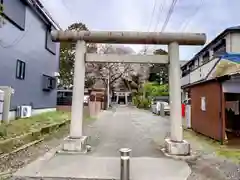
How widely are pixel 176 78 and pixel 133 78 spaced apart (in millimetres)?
46702

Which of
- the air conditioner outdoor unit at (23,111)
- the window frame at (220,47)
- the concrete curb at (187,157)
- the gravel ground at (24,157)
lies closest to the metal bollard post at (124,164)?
the gravel ground at (24,157)

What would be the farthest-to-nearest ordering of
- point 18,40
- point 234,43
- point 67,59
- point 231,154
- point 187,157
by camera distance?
point 67,59 → point 234,43 → point 18,40 → point 231,154 → point 187,157

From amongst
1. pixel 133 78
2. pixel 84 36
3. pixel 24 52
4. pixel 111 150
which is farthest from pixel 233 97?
pixel 133 78

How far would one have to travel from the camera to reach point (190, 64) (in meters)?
31.9

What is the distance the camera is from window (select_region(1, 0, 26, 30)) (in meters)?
10.9

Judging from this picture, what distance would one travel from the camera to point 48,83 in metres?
17.4

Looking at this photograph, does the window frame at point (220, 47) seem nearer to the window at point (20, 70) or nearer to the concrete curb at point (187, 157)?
the concrete curb at point (187, 157)

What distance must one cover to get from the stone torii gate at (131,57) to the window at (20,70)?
5316mm

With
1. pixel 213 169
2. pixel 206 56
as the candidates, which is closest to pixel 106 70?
pixel 206 56

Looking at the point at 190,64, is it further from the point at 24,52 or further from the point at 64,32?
the point at 64,32

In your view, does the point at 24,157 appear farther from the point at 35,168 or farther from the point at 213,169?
the point at 213,169

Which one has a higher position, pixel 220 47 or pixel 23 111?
pixel 220 47

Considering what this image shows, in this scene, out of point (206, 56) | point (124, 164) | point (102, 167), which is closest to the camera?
point (124, 164)

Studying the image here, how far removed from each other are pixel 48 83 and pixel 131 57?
35.0 ft
